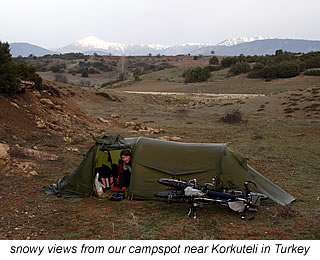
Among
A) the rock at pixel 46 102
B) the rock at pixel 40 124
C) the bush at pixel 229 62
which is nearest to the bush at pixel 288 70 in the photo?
the bush at pixel 229 62

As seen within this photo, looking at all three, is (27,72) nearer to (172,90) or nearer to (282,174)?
(282,174)

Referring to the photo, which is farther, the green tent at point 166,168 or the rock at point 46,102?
the rock at point 46,102

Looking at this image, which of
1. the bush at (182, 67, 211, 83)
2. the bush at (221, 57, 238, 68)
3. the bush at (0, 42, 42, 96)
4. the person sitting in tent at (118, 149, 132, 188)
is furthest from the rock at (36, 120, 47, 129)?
the bush at (221, 57, 238, 68)

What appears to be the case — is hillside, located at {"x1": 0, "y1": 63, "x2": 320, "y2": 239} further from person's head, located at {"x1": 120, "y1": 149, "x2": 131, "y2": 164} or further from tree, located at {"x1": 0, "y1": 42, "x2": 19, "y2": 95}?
person's head, located at {"x1": 120, "y1": 149, "x2": 131, "y2": 164}

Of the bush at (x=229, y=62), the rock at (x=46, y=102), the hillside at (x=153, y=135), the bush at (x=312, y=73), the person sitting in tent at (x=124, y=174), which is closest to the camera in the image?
the hillside at (x=153, y=135)

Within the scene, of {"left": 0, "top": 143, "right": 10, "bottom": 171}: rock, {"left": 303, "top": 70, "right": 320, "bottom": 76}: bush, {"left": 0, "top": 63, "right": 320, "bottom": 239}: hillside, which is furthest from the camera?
{"left": 303, "top": 70, "right": 320, "bottom": 76}: bush

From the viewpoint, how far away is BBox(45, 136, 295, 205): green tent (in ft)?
29.2

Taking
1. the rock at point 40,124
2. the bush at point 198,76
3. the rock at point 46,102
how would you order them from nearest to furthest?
the rock at point 40,124 < the rock at point 46,102 < the bush at point 198,76

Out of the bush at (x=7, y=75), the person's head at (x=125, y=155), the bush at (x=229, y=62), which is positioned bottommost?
the person's head at (x=125, y=155)

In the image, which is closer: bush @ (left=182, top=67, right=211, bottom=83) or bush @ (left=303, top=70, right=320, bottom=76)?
bush @ (left=303, top=70, right=320, bottom=76)

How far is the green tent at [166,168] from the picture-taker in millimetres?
8914

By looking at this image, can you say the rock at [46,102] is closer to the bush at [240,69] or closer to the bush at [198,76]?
the bush at [198,76]
